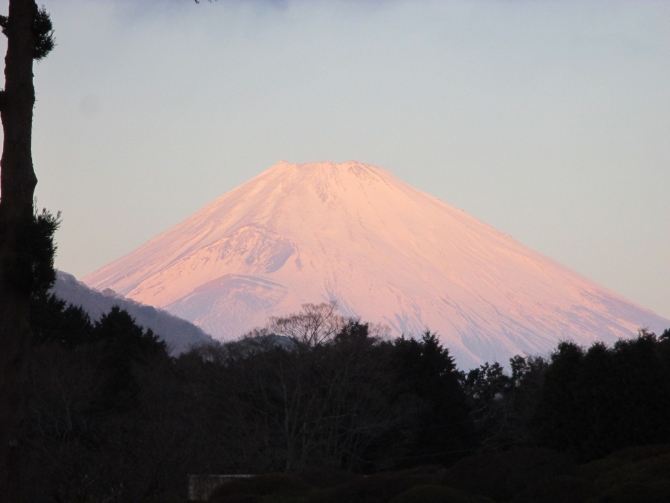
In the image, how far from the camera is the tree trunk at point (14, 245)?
8.09 metres

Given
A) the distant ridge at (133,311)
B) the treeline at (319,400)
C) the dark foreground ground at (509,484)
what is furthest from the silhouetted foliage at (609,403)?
the distant ridge at (133,311)

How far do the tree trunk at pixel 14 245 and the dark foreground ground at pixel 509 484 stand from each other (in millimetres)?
6762

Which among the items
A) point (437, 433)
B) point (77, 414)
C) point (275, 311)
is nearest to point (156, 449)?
point (77, 414)

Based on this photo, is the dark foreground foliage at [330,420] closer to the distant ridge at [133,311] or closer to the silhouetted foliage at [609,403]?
the silhouetted foliage at [609,403]

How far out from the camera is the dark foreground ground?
13.2 meters

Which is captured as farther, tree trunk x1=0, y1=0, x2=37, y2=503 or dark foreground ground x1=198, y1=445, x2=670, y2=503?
dark foreground ground x1=198, y1=445, x2=670, y2=503

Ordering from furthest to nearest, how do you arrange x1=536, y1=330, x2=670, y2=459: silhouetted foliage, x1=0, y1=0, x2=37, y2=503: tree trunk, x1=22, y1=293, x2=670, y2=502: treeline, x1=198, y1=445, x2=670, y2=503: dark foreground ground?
x1=22, y1=293, x2=670, y2=502: treeline → x1=536, y1=330, x2=670, y2=459: silhouetted foliage → x1=198, y1=445, x2=670, y2=503: dark foreground ground → x1=0, y1=0, x2=37, y2=503: tree trunk

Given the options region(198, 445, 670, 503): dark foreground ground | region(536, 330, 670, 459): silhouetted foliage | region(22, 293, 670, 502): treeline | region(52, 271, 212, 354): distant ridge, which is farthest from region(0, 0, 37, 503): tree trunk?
region(52, 271, 212, 354): distant ridge

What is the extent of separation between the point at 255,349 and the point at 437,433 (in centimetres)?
885

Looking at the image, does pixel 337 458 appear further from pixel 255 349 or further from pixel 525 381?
pixel 525 381

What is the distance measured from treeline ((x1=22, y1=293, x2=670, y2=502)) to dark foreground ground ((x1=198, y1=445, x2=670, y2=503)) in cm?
209

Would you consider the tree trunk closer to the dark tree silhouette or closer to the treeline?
the dark tree silhouette

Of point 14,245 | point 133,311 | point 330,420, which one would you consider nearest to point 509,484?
point 14,245

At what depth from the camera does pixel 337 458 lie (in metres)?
36.5
